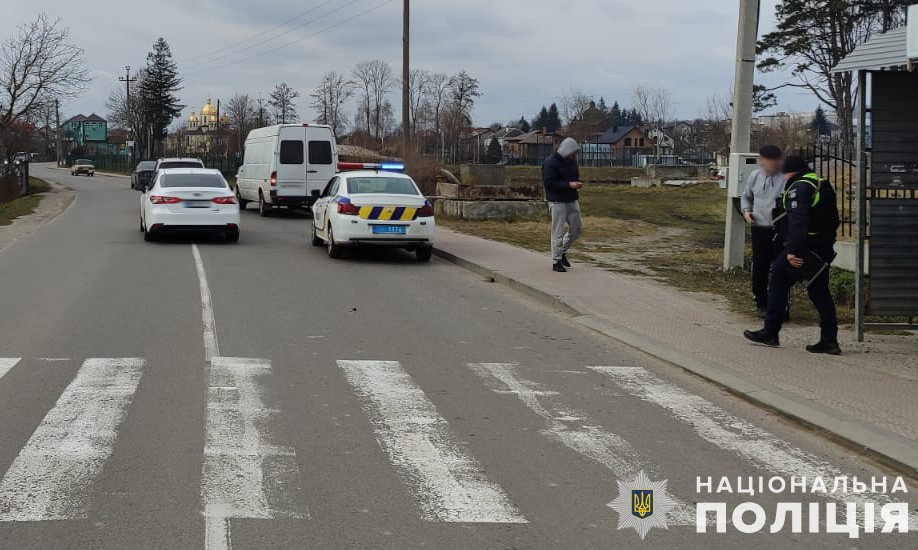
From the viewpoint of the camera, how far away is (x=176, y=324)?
10547 mm

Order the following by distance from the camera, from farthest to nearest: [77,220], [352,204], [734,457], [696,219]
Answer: [696,219]
[77,220]
[352,204]
[734,457]

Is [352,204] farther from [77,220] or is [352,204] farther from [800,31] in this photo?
[800,31]

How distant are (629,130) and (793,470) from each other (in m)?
136

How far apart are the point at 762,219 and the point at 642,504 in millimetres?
6329

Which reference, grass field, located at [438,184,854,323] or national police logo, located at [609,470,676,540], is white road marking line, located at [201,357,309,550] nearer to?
national police logo, located at [609,470,676,540]

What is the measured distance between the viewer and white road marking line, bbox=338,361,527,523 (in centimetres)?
502

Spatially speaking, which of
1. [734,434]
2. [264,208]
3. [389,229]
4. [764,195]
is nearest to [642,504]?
[734,434]

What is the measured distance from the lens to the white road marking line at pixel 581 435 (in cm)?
569

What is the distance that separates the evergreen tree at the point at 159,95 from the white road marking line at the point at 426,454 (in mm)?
→ 103160

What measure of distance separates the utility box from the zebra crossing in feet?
22.1

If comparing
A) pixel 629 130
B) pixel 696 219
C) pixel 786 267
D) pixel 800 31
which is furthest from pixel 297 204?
pixel 629 130

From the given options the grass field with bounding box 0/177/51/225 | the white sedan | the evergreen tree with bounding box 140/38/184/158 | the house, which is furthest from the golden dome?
the white sedan

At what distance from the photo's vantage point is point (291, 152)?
28531 millimetres

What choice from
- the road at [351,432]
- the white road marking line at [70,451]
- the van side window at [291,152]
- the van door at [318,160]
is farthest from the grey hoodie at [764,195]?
the van side window at [291,152]
